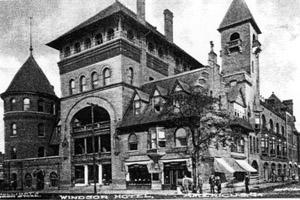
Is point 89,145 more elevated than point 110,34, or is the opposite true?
point 110,34

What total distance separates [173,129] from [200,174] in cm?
472

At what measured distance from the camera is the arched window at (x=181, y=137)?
34.3m

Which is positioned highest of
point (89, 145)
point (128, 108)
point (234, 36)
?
point (234, 36)

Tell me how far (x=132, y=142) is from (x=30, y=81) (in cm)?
2024

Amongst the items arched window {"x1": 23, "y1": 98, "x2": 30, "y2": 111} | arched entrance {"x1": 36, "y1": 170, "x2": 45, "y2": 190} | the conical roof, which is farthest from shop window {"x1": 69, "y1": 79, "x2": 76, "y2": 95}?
arched entrance {"x1": 36, "y1": 170, "x2": 45, "y2": 190}

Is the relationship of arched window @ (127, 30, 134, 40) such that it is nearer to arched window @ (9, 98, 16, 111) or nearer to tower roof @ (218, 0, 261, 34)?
tower roof @ (218, 0, 261, 34)

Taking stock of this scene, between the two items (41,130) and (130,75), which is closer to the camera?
(130,75)

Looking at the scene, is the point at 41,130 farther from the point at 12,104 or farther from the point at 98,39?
the point at 98,39

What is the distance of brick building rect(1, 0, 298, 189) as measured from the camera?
3578 cm

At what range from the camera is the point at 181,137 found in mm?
34438

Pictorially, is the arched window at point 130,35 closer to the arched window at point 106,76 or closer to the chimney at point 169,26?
the arched window at point 106,76

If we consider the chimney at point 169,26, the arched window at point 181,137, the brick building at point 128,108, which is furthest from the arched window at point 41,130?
the arched window at point 181,137

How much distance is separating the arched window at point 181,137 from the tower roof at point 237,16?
20555 millimetres

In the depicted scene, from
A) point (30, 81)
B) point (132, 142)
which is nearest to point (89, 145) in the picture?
point (132, 142)
